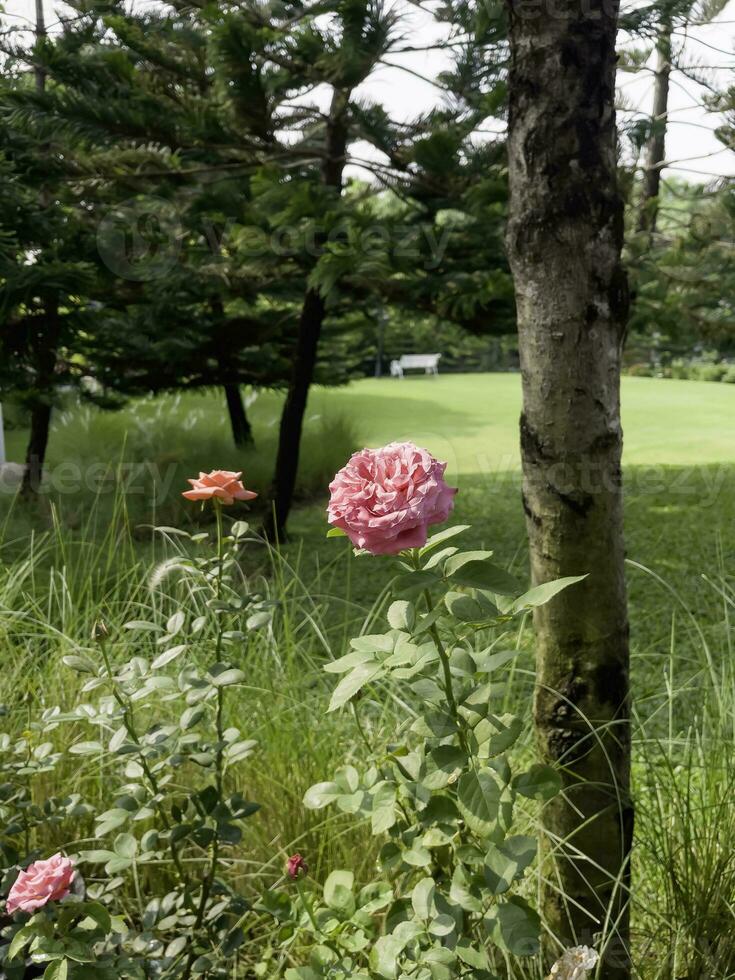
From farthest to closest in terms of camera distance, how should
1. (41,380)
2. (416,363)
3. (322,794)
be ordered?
(416,363) → (41,380) → (322,794)

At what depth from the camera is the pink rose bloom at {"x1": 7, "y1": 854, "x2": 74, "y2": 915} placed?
3.33ft

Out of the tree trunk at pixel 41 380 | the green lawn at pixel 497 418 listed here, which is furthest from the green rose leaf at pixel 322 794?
the green lawn at pixel 497 418

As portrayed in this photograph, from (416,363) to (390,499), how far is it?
835 cm

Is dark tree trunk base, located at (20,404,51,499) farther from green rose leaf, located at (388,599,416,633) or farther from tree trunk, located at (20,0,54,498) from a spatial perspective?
green rose leaf, located at (388,599,416,633)

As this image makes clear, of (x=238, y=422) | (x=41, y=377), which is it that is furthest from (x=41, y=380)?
(x=238, y=422)

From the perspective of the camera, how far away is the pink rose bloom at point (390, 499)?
85 cm

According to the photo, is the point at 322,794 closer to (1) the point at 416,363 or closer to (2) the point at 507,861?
(2) the point at 507,861

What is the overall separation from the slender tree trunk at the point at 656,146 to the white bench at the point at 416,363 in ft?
13.2

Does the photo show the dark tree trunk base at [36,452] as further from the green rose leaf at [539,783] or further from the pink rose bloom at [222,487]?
the green rose leaf at [539,783]

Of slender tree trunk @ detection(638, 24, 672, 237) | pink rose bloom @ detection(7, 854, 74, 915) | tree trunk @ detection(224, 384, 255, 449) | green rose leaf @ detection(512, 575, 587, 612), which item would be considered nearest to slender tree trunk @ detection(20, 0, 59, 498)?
tree trunk @ detection(224, 384, 255, 449)

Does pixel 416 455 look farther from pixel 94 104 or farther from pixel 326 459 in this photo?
pixel 326 459

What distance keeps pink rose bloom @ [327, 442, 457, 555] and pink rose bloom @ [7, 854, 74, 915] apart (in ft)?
1.73

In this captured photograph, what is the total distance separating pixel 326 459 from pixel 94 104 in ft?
10.1

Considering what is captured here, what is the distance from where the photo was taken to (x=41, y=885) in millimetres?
1021
